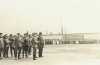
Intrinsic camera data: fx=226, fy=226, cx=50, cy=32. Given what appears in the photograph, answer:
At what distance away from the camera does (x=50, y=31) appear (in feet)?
8.45

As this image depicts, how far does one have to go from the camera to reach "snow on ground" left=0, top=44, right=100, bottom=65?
2547 millimetres

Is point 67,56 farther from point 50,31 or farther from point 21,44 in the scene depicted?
point 21,44

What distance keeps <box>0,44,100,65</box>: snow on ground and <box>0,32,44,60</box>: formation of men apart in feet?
0.20

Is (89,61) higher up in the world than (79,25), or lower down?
lower down

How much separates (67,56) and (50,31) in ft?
1.14

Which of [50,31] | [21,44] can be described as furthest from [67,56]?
[21,44]

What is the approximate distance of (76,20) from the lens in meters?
2.60

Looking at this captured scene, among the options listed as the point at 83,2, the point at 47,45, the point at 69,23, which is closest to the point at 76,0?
the point at 83,2

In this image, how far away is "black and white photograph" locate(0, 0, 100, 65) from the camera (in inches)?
101

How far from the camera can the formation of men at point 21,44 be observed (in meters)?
2.57

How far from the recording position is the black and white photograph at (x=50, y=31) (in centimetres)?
257

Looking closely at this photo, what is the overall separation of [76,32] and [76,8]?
0.92 ft

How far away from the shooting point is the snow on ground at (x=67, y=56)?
255 centimetres

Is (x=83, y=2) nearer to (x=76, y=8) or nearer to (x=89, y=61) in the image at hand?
(x=76, y=8)
